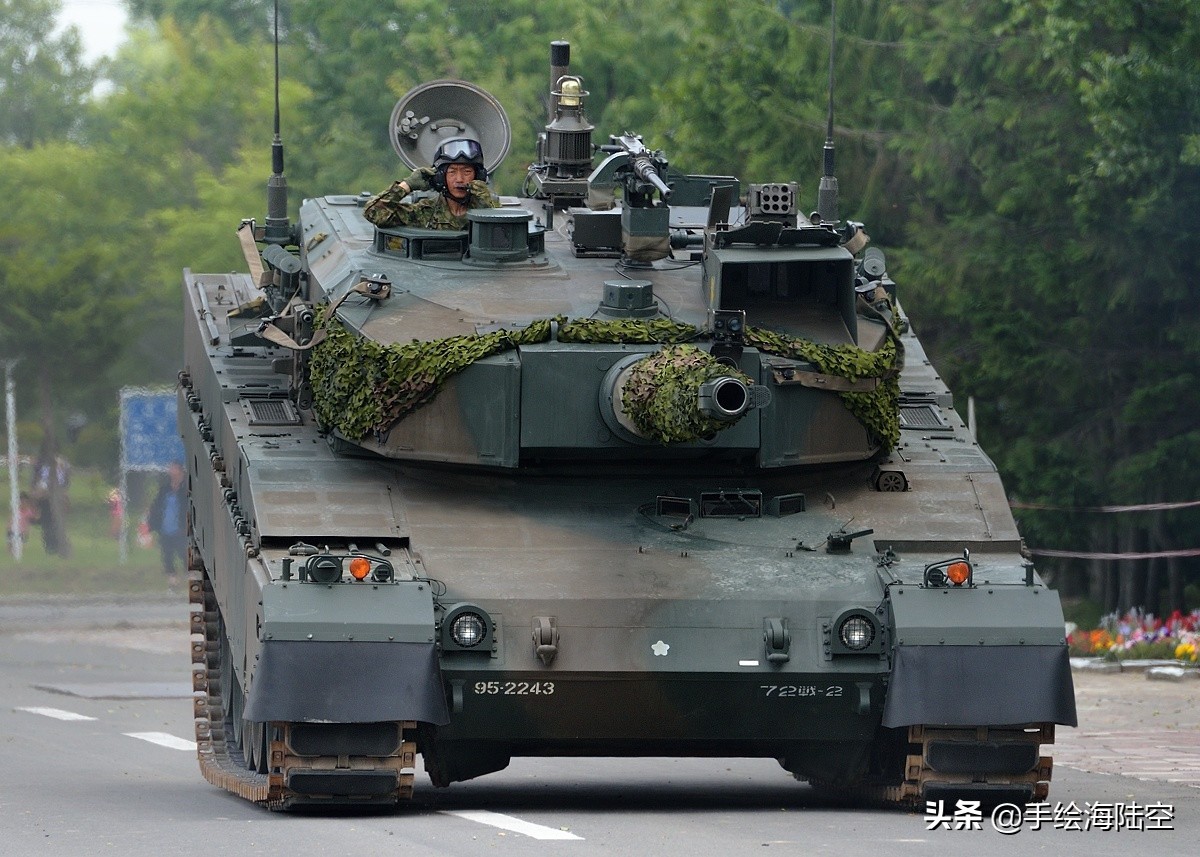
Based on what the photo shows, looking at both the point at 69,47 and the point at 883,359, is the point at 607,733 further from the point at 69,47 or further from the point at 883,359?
the point at 69,47

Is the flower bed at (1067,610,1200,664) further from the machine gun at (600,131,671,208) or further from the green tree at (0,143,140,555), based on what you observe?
the green tree at (0,143,140,555)

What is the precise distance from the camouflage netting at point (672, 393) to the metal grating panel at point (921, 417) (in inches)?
111

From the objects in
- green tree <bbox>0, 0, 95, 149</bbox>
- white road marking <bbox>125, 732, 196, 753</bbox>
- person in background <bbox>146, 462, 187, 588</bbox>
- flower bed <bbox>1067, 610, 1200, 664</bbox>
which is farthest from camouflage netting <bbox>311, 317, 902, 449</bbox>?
green tree <bbox>0, 0, 95, 149</bbox>

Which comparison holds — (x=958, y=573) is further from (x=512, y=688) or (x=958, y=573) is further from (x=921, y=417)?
(x=921, y=417)

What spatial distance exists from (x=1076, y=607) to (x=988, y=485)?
578 inches

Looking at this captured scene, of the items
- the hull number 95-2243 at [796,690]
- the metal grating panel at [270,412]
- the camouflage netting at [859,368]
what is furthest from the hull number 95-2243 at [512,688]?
the metal grating panel at [270,412]

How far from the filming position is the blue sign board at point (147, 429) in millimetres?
35156

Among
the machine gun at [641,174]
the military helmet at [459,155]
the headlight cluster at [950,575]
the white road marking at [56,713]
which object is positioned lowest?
the white road marking at [56,713]

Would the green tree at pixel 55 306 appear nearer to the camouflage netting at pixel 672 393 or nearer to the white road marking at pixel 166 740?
the white road marking at pixel 166 740

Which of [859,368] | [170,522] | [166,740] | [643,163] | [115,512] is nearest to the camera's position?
[859,368]

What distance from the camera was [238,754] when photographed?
19359mm

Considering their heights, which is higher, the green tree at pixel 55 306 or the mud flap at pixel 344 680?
the green tree at pixel 55 306

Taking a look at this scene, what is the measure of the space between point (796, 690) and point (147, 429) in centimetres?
2147

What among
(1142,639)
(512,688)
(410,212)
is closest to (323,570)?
(512,688)
